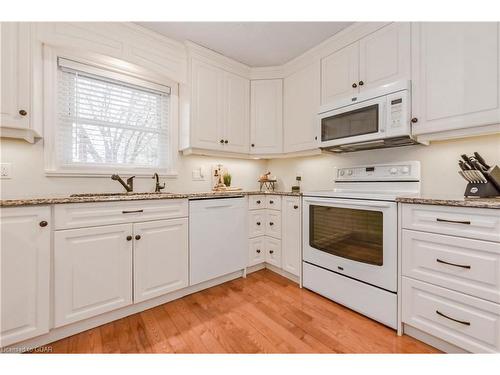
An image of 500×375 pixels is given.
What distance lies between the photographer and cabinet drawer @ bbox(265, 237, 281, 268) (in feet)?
7.82

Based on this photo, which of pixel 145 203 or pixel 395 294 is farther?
pixel 145 203

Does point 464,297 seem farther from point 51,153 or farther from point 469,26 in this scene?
point 51,153

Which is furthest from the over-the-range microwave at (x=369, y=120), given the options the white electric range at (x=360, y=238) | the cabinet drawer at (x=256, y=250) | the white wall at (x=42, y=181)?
the white wall at (x=42, y=181)

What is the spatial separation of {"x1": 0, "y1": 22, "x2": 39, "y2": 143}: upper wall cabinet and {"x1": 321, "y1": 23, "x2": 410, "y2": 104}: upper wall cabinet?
2.28m

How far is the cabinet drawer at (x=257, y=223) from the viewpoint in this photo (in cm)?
241

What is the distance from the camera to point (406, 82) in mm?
1627

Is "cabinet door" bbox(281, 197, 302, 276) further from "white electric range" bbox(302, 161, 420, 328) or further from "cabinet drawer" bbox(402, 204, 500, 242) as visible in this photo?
"cabinet drawer" bbox(402, 204, 500, 242)

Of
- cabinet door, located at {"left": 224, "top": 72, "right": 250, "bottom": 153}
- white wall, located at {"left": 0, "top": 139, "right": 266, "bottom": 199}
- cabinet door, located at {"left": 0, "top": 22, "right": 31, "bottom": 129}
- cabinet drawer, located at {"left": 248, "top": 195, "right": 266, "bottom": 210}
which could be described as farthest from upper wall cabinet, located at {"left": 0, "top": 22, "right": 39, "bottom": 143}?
cabinet drawer, located at {"left": 248, "top": 195, "right": 266, "bottom": 210}

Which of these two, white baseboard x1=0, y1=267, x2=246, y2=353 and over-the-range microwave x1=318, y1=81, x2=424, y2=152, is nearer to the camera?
white baseboard x1=0, y1=267, x2=246, y2=353

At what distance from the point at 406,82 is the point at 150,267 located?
92.3 inches

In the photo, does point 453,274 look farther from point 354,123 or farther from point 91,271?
point 91,271

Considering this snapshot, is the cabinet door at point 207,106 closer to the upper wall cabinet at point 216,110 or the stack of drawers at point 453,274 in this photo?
the upper wall cabinet at point 216,110

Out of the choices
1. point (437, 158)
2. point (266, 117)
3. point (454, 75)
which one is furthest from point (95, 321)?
point (454, 75)
